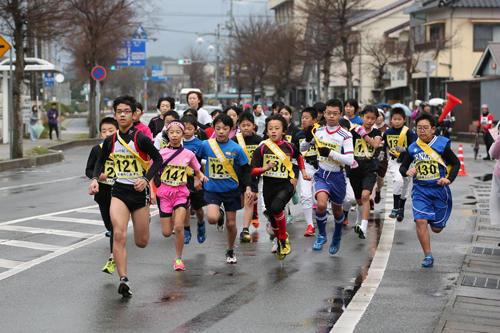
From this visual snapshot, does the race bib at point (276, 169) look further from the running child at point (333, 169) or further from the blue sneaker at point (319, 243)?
the blue sneaker at point (319, 243)

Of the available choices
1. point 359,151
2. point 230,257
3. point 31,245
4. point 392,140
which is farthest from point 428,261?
point 31,245

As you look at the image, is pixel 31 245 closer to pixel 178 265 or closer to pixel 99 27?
pixel 178 265

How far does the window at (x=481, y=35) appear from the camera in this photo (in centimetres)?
4803

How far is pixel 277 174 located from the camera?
321 inches

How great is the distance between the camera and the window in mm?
48031

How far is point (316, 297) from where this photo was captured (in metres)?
6.55

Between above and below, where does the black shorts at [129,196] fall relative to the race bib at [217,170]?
below

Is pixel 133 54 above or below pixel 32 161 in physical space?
above

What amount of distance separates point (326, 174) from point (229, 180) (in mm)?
1318

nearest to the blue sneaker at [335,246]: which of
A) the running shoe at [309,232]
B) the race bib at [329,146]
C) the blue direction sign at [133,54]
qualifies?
the race bib at [329,146]

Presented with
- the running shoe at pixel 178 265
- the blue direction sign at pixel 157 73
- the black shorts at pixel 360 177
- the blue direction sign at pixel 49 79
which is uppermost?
the blue direction sign at pixel 157 73

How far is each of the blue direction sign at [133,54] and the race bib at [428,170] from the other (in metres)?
43.0

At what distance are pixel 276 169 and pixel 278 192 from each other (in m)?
0.27

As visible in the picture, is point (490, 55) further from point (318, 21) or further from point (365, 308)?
point (365, 308)
